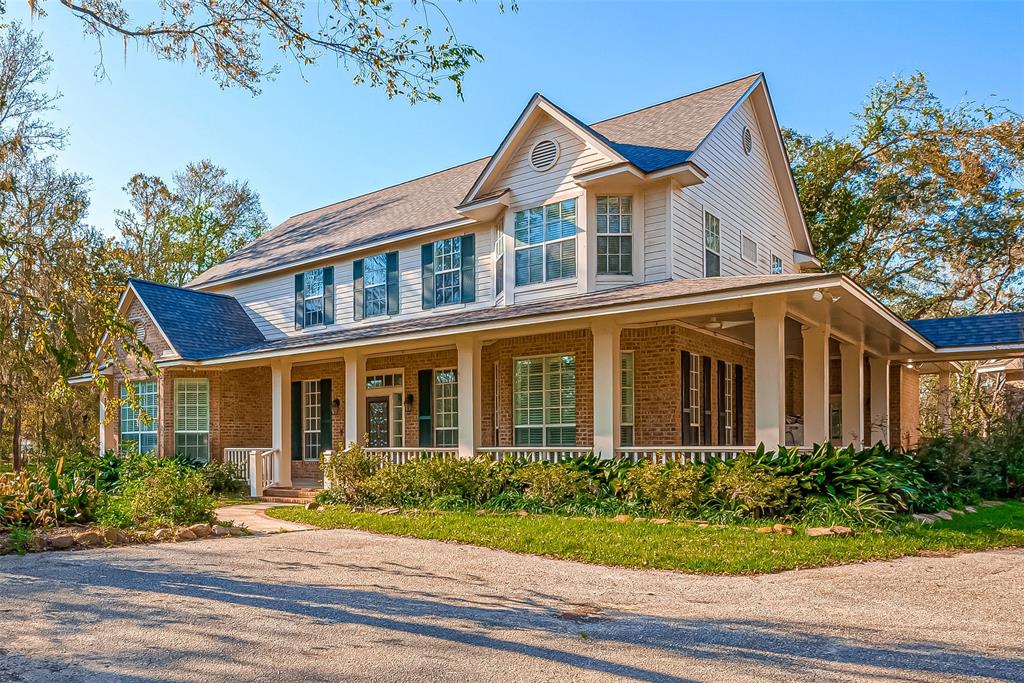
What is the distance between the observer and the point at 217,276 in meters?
23.7

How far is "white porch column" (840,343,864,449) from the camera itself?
16609mm

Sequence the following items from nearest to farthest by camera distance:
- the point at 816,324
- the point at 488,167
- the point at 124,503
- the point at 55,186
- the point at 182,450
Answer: the point at 124,503 → the point at 816,324 → the point at 488,167 → the point at 182,450 → the point at 55,186

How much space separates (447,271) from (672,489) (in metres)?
8.34

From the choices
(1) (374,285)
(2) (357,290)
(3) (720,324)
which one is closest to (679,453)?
(3) (720,324)

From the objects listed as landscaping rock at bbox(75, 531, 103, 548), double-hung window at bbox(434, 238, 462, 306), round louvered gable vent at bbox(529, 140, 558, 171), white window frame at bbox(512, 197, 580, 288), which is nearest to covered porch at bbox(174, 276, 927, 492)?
white window frame at bbox(512, 197, 580, 288)

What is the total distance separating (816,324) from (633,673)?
1032 centimetres

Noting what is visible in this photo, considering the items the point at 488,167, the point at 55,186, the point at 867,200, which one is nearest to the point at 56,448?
the point at 55,186

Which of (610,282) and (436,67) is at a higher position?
(436,67)

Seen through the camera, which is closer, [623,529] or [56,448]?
[623,529]

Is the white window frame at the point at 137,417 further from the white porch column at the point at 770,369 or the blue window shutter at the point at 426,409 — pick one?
the white porch column at the point at 770,369

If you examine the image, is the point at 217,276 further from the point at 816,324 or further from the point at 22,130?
the point at 816,324

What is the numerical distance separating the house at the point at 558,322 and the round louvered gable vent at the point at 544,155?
43 millimetres

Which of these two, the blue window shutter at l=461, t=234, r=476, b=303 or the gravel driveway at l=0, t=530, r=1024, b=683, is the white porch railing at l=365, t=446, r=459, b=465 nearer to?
the blue window shutter at l=461, t=234, r=476, b=303

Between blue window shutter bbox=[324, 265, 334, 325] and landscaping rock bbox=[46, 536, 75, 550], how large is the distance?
10588 millimetres
